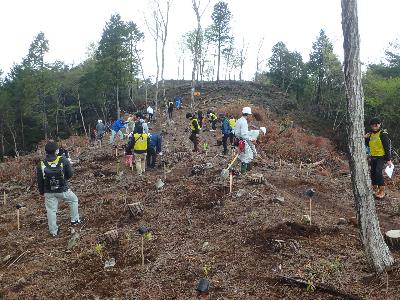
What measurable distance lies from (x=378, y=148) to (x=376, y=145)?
8 cm

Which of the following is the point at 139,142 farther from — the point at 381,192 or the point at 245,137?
the point at 381,192

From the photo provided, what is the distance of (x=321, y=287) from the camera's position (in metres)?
4.70

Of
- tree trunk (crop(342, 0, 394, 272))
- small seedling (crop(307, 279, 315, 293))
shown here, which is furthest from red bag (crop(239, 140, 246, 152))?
small seedling (crop(307, 279, 315, 293))

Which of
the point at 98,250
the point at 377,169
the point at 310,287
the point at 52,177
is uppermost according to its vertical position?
the point at 377,169

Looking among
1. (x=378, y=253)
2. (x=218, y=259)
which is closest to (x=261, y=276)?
(x=218, y=259)

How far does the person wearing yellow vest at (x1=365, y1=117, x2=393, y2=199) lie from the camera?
27.3 ft

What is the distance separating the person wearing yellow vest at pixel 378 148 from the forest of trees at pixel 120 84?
24.3 metres

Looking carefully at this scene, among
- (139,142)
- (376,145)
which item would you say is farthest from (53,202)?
(376,145)

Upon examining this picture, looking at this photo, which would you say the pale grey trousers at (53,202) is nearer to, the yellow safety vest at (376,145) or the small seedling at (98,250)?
the small seedling at (98,250)

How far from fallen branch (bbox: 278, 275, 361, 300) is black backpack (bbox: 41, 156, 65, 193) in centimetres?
460

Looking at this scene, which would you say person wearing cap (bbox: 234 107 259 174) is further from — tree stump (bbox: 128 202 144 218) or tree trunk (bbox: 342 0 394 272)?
tree trunk (bbox: 342 0 394 272)

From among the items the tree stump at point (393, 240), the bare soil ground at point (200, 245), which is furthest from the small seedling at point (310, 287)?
the tree stump at point (393, 240)

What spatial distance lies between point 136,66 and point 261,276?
4259cm

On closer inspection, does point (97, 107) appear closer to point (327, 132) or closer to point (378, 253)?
point (327, 132)
